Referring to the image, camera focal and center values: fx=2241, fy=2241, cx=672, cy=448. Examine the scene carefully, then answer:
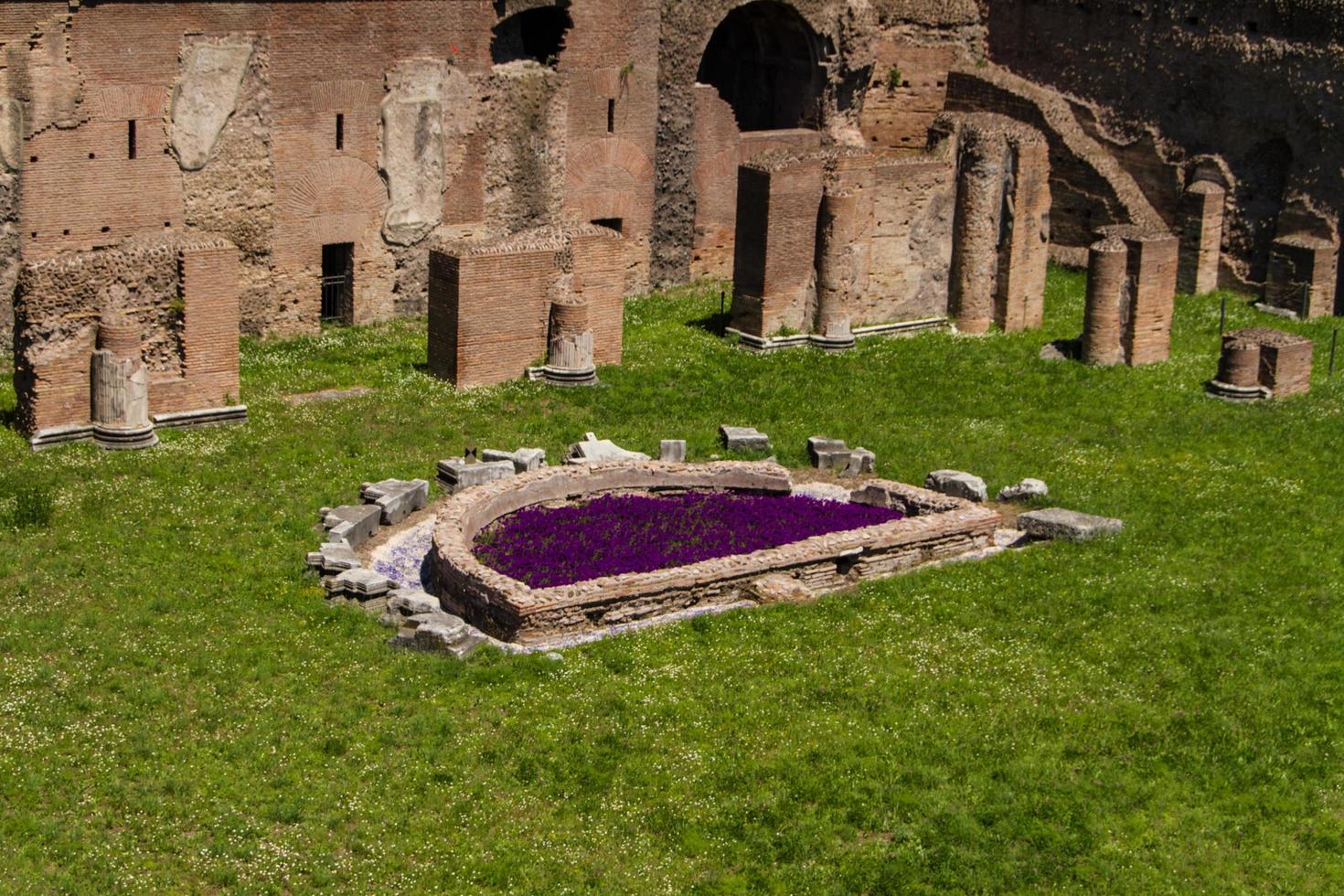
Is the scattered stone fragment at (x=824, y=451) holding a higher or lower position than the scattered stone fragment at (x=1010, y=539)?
higher

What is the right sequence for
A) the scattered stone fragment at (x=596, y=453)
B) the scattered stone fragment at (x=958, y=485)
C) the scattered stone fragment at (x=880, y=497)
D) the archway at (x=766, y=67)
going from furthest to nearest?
the archway at (x=766, y=67), the scattered stone fragment at (x=596, y=453), the scattered stone fragment at (x=958, y=485), the scattered stone fragment at (x=880, y=497)

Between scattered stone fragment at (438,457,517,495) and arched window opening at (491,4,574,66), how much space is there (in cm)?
717

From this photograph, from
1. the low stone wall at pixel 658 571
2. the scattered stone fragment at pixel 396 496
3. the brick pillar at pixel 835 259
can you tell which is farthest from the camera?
the brick pillar at pixel 835 259

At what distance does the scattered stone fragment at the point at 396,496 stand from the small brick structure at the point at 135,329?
216cm

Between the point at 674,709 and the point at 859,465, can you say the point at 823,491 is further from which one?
the point at 674,709

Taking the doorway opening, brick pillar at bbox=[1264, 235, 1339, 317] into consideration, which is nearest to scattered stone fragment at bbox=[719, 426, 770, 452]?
the doorway opening

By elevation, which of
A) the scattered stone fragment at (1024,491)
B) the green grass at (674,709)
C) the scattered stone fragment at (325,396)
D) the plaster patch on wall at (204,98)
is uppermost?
the plaster patch on wall at (204,98)

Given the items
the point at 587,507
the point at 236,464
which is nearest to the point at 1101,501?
the point at 587,507

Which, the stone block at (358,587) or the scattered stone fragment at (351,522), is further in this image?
the scattered stone fragment at (351,522)

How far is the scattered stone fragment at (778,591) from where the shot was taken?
16.2 metres

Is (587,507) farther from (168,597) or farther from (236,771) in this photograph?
(236,771)

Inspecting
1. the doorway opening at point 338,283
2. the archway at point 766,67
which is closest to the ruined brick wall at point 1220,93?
the archway at point 766,67

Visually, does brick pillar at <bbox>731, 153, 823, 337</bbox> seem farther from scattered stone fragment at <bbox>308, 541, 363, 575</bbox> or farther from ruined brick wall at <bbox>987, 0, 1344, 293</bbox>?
scattered stone fragment at <bbox>308, 541, 363, 575</bbox>

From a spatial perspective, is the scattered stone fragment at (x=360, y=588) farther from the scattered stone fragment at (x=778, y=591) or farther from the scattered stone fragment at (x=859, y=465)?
the scattered stone fragment at (x=859, y=465)
